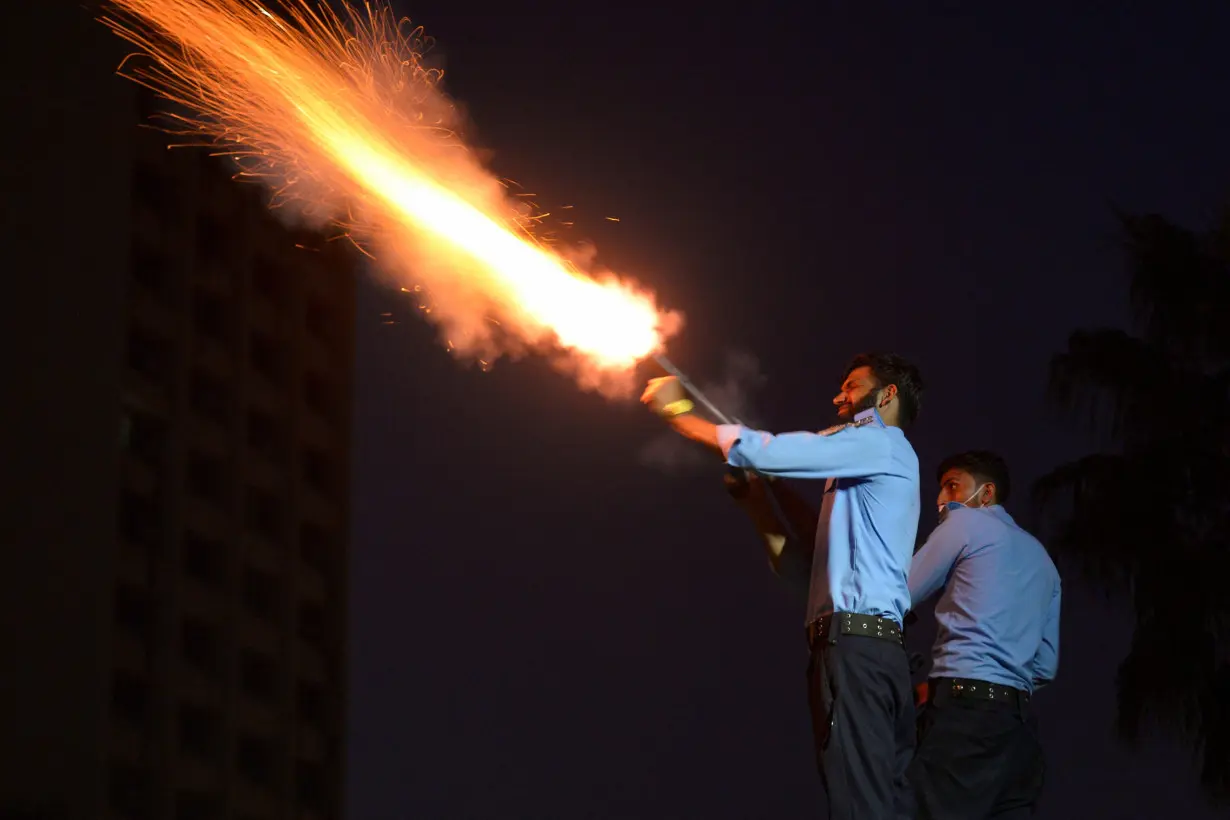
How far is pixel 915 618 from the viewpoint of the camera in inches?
189

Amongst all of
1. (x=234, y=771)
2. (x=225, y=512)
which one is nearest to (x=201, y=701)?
(x=234, y=771)

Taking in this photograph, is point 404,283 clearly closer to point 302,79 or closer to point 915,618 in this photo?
point 302,79

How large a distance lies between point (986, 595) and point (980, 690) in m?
0.33

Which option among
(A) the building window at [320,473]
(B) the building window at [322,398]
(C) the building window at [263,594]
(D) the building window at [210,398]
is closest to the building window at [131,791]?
(C) the building window at [263,594]

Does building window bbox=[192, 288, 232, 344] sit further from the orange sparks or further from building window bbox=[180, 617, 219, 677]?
the orange sparks

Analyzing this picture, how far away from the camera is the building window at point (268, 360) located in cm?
5388

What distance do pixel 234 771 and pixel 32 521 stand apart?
10.4 metres

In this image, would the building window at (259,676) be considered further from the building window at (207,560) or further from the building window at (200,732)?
the building window at (207,560)

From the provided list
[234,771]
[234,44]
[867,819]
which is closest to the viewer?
[867,819]

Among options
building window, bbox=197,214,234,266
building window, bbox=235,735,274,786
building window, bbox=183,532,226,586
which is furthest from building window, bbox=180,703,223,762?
building window, bbox=197,214,234,266

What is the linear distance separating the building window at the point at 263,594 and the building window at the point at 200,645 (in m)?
3.21

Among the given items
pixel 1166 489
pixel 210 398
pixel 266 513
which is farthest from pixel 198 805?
pixel 1166 489

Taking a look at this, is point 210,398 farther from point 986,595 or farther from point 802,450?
point 802,450

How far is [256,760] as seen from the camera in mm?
50656
